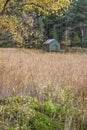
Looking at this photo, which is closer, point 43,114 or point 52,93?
point 43,114

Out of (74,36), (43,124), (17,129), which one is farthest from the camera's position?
(74,36)

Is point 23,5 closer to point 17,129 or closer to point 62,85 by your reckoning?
point 62,85

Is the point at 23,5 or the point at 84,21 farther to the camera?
the point at 84,21

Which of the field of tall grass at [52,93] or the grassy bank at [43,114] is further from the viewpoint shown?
the field of tall grass at [52,93]

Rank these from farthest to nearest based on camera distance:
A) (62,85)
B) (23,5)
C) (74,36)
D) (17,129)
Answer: (74,36)
(23,5)
(62,85)
(17,129)

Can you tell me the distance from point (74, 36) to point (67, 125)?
55064mm

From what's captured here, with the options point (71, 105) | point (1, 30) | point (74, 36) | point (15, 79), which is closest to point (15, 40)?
point (1, 30)

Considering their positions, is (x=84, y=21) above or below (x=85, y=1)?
below

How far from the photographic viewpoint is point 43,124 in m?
3.96

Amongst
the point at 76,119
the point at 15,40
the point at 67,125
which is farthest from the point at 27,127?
the point at 15,40

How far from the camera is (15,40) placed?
7.54 m

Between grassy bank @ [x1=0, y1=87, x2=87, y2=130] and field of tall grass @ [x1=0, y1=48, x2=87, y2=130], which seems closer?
grassy bank @ [x1=0, y1=87, x2=87, y2=130]

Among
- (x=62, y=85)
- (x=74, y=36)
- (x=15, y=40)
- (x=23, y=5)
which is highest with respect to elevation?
(x=23, y=5)

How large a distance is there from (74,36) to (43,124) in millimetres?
54837
